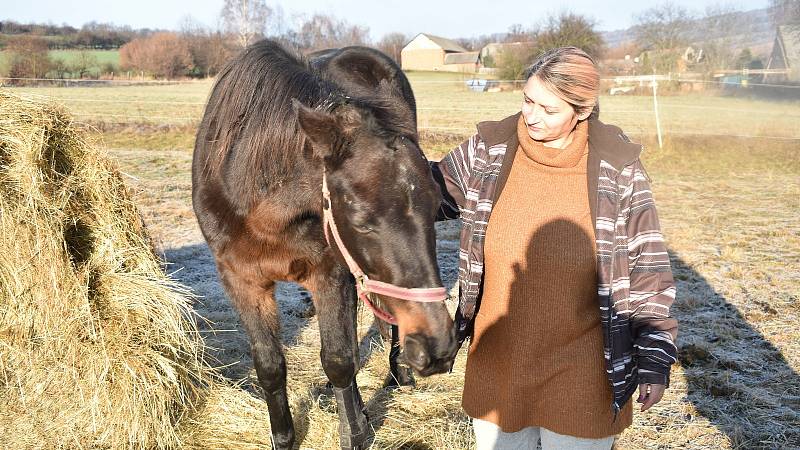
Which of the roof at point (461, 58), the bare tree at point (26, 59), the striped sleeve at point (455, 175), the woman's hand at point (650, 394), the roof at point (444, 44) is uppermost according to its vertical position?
the roof at point (444, 44)

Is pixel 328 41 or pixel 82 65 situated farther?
pixel 82 65

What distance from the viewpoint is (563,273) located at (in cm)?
187

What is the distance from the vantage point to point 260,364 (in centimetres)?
279

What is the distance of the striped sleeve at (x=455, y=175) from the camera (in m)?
2.14

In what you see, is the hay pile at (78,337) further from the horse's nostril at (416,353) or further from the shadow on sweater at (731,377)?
the shadow on sweater at (731,377)

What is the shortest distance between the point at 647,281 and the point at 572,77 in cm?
70

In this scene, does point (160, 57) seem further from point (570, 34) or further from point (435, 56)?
point (435, 56)

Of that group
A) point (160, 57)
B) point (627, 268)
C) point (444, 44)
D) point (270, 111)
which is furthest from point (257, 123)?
point (444, 44)

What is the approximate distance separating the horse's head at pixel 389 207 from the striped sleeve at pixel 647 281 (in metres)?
0.61

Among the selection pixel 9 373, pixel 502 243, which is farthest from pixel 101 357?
pixel 502 243

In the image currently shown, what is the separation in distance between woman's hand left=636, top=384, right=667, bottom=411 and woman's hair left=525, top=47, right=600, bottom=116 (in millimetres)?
899

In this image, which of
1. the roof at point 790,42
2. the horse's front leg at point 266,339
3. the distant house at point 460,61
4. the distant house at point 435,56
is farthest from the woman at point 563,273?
the distant house at point 460,61

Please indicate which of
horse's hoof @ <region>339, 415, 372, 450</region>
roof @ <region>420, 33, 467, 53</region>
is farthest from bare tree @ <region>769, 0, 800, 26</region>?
roof @ <region>420, 33, 467, 53</region>

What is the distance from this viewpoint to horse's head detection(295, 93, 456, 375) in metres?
1.84
